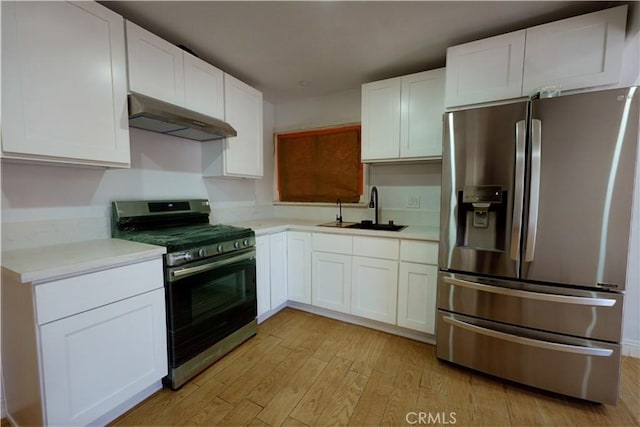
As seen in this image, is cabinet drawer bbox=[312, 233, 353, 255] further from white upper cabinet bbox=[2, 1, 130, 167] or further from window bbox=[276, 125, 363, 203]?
white upper cabinet bbox=[2, 1, 130, 167]

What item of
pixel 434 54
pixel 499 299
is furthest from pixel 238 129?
pixel 499 299

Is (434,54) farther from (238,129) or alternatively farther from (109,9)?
(109,9)

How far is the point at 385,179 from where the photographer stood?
2.80 metres

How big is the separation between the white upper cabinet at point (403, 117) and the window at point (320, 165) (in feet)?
1.16

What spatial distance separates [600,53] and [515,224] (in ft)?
3.64

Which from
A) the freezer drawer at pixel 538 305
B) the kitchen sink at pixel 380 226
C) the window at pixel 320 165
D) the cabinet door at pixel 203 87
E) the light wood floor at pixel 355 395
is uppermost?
the cabinet door at pixel 203 87

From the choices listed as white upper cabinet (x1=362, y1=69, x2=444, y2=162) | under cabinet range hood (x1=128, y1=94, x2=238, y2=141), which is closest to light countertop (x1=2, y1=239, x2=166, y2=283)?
under cabinet range hood (x1=128, y1=94, x2=238, y2=141)

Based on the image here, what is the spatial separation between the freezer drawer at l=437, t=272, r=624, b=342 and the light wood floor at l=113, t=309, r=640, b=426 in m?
0.43

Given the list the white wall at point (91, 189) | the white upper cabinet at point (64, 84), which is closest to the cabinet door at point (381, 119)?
the white wall at point (91, 189)

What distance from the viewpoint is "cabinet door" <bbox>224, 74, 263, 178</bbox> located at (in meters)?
2.35

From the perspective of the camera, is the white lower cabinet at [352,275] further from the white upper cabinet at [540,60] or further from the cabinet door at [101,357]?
the white upper cabinet at [540,60]

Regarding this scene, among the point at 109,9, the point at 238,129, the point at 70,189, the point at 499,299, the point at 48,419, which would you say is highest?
the point at 109,9

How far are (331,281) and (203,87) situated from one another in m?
1.95

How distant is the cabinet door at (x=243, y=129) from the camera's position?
7.72 feet
